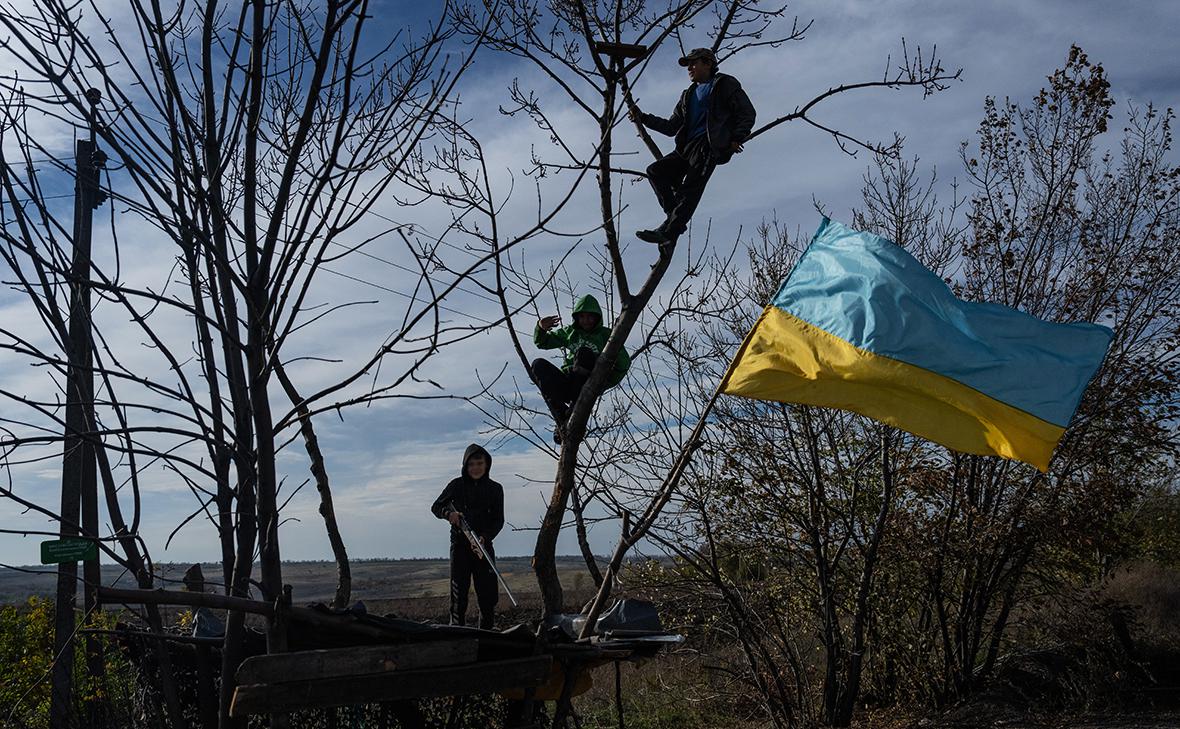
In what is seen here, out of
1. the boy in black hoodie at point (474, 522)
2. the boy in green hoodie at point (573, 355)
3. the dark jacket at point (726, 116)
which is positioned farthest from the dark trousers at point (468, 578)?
the dark jacket at point (726, 116)

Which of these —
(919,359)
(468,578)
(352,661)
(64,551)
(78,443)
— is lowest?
(352,661)

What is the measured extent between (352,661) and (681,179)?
408 centimetres

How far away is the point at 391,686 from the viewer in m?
4.22

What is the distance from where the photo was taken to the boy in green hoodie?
6.73 metres

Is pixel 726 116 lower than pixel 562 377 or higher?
higher

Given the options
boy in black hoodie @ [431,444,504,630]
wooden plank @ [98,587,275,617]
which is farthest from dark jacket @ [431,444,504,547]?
wooden plank @ [98,587,275,617]

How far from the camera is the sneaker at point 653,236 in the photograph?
21.5 ft

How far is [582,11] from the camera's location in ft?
22.3

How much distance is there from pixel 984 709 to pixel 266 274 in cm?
887

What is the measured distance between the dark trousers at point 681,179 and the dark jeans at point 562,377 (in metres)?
0.98

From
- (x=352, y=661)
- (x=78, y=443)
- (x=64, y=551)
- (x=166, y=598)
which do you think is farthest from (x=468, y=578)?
(x=166, y=598)

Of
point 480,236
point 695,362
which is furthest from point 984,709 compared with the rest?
point 480,236

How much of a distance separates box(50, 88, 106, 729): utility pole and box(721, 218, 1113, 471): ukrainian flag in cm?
323

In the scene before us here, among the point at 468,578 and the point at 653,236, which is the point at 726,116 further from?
the point at 468,578
